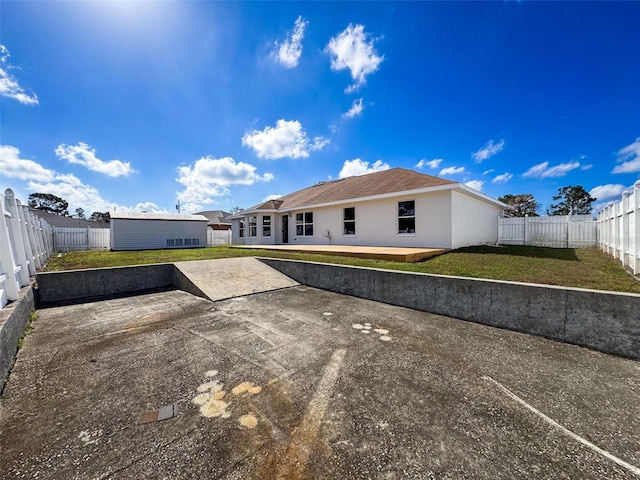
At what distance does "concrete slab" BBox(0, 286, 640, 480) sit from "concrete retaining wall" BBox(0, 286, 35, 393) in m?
0.18

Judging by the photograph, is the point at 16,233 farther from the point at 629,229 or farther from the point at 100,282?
the point at 629,229

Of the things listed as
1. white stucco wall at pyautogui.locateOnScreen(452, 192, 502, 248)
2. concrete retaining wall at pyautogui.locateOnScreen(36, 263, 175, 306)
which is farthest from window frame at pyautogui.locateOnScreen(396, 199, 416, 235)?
concrete retaining wall at pyautogui.locateOnScreen(36, 263, 175, 306)

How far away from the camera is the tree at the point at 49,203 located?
162 ft

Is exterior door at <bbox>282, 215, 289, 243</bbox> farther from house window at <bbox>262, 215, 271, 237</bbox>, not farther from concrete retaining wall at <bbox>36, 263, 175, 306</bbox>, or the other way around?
concrete retaining wall at <bbox>36, 263, 175, 306</bbox>

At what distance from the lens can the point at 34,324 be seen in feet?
15.6

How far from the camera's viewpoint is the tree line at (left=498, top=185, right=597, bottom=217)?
32.9m

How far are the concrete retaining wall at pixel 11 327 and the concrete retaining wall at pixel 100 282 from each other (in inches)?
61.8

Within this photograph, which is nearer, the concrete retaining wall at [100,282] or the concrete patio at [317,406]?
the concrete patio at [317,406]

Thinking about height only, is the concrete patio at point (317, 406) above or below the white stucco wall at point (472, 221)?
below

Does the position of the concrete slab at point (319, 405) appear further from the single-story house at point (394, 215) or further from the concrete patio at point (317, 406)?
the single-story house at point (394, 215)

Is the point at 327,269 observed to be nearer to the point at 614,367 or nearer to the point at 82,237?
the point at 614,367

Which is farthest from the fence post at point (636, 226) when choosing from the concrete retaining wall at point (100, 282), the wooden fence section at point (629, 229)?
the concrete retaining wall at point (100, 282)

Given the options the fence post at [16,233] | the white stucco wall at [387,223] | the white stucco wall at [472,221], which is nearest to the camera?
the fence post at [16,233]

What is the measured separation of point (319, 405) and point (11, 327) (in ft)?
14.5
